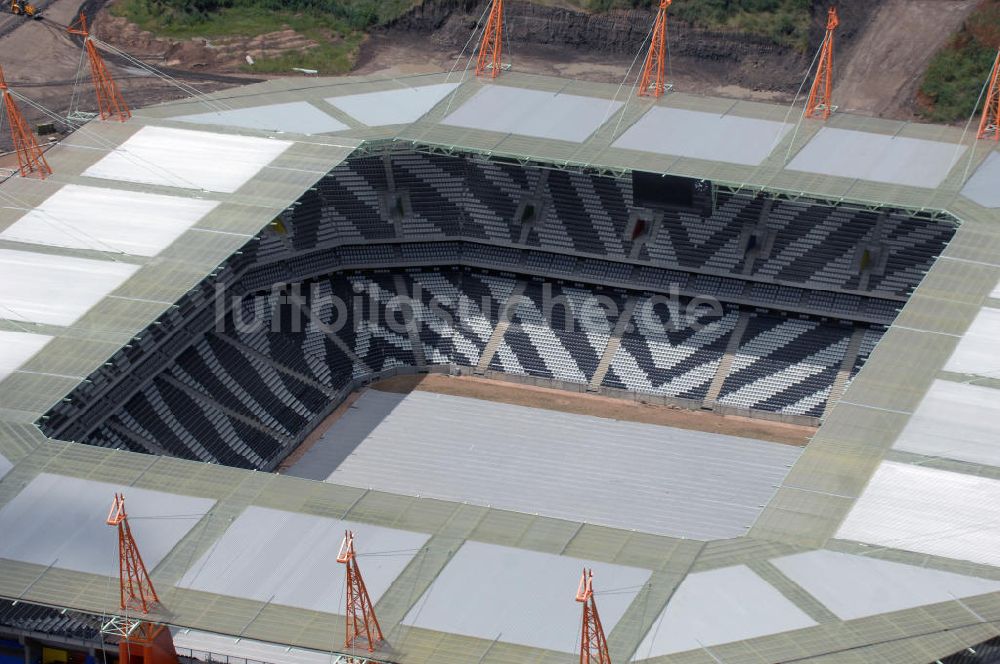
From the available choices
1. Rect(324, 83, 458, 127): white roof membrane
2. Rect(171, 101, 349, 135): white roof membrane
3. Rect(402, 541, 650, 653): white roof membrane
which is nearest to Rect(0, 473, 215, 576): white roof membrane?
Rect(402, 541, 650, 653): white roof membrane

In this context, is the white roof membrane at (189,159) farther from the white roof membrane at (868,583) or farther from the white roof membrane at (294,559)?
the white roof membrane at (868,583)

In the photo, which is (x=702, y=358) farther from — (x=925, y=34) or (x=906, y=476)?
(x=925, y=34)

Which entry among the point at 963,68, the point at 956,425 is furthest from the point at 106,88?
the point at 963,68

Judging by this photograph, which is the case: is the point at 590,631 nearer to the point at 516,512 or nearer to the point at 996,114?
the point at 516,512

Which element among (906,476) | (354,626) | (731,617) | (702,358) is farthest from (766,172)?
(354,626)

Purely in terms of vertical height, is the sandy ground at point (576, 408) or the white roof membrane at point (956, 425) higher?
the sandy ground at point (576, 408)

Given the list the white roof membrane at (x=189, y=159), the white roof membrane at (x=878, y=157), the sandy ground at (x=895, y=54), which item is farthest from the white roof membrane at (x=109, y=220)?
the sandy ground at (x=895, y=54)
